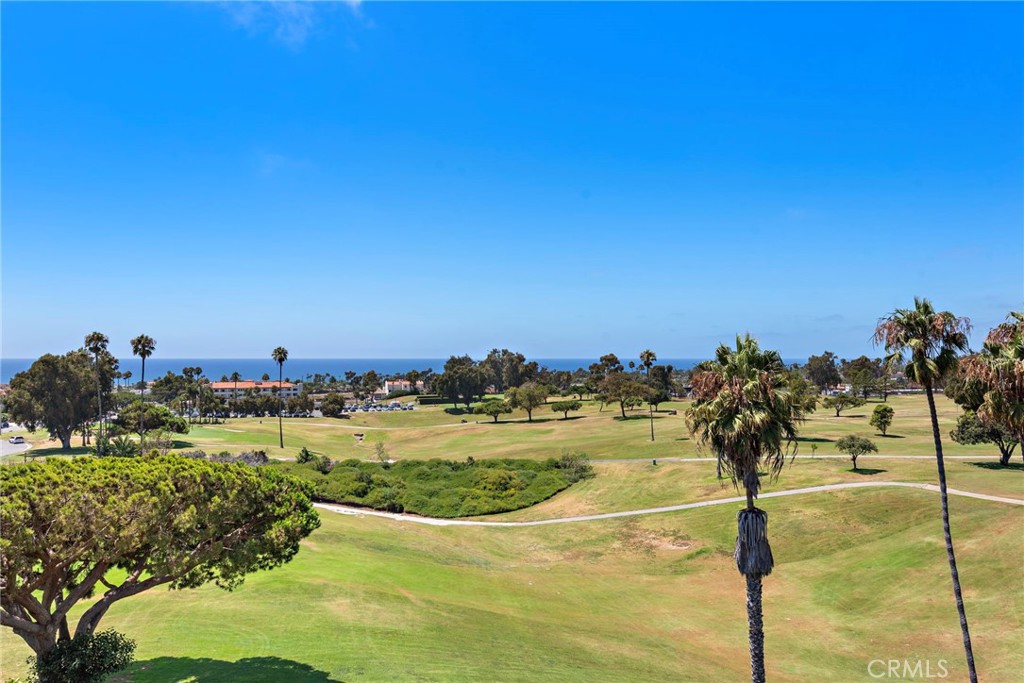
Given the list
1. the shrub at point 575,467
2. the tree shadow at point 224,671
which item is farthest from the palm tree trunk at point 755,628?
the shrub at point 575,467

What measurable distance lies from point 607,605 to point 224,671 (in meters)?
23.5

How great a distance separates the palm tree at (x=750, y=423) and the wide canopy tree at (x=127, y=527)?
1566cm

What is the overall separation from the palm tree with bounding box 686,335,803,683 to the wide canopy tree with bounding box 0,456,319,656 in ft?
51.4

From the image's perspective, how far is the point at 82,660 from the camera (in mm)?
18141

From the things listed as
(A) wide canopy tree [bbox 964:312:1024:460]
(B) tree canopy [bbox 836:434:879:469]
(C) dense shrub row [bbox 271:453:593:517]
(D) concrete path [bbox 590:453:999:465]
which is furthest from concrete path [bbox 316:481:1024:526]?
(A) wide canopy tree [bbox 964:312:1024:460]

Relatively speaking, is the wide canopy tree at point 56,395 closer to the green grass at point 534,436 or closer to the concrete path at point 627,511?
the green grass at point 534,436

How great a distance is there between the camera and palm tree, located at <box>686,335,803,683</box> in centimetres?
2044

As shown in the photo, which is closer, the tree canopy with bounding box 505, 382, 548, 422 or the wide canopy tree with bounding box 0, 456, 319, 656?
the wide canopy tree with bounding box 0, 456, 319, 656

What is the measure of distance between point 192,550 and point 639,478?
53.7 metres

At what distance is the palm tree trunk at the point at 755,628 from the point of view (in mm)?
21312

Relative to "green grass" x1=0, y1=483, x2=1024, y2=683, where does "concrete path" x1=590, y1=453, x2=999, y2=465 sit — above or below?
above

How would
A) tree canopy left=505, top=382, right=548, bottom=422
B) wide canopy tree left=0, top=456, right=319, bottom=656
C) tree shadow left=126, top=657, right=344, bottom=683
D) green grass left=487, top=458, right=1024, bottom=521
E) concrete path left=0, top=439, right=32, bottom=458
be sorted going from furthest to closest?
tree canopy left=505, top=382, right=548, bottom=422
concrete path left=0, top=439, right=32, bottom=458
green grass left=487, top=458, right=1024, bottom=521
tree shadow left=126, top=657, right=344, bottom=683
wide canopy tree left=0, top=456, right=319, bottom=656

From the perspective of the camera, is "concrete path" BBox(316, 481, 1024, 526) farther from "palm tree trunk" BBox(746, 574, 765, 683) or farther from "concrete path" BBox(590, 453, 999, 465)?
"palm tree trunk" BBox(746, 574, 765, 683)

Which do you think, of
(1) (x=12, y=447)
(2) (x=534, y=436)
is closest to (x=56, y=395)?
(1) (x=12, y=447)
